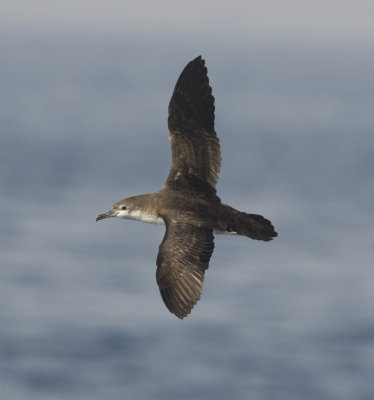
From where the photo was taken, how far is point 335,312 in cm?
14725

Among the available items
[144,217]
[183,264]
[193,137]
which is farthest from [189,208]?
[193,137]

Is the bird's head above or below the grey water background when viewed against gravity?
below

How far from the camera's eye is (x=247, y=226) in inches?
1000

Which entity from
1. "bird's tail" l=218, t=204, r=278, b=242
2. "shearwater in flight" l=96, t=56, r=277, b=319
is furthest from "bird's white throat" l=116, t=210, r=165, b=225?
"bird's tail" l=218, t=204, r=278, b=242

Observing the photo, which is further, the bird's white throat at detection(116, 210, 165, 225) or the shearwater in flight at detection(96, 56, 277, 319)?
the bird's white throat at detection(116, 210, 165, 225)

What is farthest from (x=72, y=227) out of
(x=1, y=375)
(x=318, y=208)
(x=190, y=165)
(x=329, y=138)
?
(x=190, y=165)

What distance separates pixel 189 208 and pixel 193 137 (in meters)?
2.62

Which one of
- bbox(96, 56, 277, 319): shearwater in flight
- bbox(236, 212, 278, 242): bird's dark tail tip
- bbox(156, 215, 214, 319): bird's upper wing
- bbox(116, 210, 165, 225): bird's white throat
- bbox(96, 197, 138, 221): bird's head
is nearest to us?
bbox(156, 215, 214, 319): bird's upper wing

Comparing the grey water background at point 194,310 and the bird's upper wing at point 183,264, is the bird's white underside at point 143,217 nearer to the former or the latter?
the bird's upper wing at point 183,264

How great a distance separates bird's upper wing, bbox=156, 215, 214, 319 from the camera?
79.5 ft

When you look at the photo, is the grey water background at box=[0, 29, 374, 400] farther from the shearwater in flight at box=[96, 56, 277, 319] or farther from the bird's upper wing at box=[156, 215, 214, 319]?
the bird's upper wing at box=[156, 215, 214, 319]

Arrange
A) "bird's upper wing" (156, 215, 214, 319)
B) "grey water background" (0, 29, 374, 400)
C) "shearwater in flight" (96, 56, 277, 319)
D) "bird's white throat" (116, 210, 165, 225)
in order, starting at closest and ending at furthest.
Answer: "bird's upper wing" (156, 215, 214, 319)
"shearwater in flight" (96, 56, 277, 319)
"bird's white throat" (116, 210, 165, 225)
"grey water background" (0, 29, 374, 400)

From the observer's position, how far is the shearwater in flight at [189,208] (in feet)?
80.6

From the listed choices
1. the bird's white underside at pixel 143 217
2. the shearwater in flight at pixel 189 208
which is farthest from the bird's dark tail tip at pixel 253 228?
the bird's white underside at pixel 143 217
